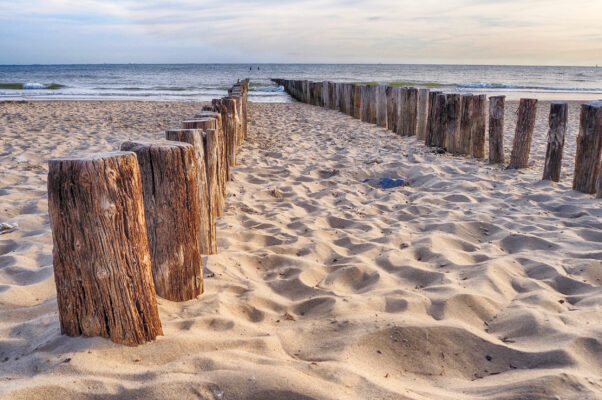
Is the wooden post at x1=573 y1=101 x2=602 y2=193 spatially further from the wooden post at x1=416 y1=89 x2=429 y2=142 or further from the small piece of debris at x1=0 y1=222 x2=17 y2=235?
the small piece of debris at x1=0 y1=222 x2=17 y2=235

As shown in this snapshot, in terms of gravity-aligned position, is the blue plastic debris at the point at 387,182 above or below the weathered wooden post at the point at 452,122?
below

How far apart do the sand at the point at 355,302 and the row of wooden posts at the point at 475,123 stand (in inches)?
14.4

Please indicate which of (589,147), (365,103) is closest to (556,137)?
(589,147)

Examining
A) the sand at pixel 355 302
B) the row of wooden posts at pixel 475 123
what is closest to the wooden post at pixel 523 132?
the row of wooden posts at pixel 475 123

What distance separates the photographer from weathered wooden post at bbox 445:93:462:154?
7018mm

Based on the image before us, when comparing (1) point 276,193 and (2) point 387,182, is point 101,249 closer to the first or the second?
(1) point 276,193

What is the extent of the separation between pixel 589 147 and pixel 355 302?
3.54m

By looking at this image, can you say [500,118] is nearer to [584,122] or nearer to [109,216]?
[584,122]

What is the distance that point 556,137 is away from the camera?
5.17m

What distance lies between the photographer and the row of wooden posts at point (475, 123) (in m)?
4.75

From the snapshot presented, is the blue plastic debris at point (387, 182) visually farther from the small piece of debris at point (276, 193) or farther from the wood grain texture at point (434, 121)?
the wood grain texture at point (434, 121)

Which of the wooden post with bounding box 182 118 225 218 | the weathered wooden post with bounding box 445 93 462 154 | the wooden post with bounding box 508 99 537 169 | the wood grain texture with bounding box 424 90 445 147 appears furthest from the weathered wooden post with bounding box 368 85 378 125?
the wooden post with bounding box 182 118 225 218

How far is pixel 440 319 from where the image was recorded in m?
2.38

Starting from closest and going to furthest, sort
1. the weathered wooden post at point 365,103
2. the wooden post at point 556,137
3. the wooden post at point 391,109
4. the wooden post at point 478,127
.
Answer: the wooden post at point 556,137
the wooden post at point 478,127
the wooden post at point 391,109
the weathered wooden post at point 365,103
